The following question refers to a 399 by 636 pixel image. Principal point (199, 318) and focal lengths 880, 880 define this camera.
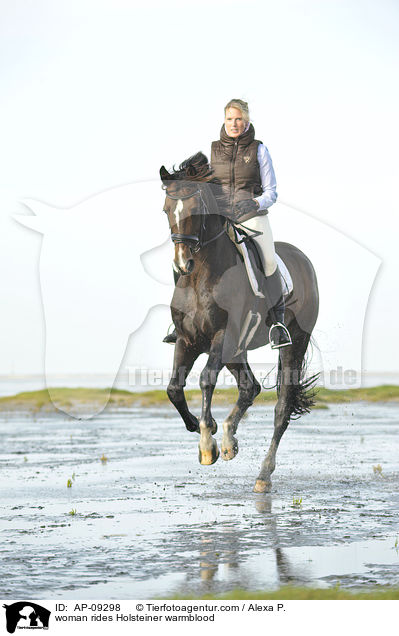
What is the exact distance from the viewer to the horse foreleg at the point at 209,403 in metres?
8.64

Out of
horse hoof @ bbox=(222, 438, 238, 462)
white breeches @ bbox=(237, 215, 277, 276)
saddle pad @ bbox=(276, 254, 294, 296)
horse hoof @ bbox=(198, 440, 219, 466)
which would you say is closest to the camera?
horse hoof @ bbox=(198, 440, 219, 466)

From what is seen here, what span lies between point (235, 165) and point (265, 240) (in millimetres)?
1058

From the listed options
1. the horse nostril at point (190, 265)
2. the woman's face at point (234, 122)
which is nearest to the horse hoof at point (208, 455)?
the horse nostril at point (190, 265)

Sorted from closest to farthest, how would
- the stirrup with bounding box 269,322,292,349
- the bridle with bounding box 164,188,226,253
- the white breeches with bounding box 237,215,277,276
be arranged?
the bridle with bounding box 164,188,226,253, the white breeches with bounding box 237,215,277,276, the stirrup with bounding box 269,322,292,349

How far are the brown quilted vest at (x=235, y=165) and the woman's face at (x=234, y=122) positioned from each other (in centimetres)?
6

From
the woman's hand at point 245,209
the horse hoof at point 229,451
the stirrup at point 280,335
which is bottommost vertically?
the horse hoof at point 229,451

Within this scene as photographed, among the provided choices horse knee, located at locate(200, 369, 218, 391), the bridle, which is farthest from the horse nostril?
horse knee, located at locate(200, 369, 218, 391)

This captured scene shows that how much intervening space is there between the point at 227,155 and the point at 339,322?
260 cm

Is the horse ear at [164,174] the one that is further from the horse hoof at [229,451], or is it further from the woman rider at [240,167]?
the horse hoof at [229,451]

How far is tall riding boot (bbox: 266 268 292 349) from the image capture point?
1014cm

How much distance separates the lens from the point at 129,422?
29.6 m

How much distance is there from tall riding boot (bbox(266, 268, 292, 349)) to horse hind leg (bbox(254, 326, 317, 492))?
150cm

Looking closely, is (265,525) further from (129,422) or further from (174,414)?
(174,414)
